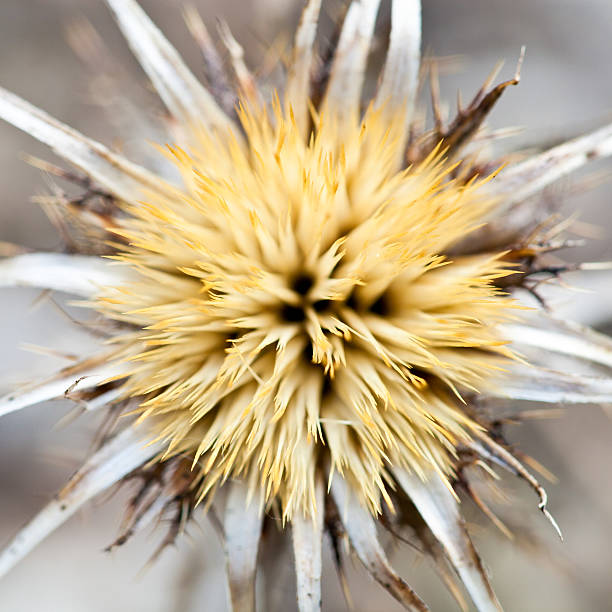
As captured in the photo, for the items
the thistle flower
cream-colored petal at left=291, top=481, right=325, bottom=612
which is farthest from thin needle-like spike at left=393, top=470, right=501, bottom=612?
cream-colored petal at left=291, top=481, right=325, bottom=612

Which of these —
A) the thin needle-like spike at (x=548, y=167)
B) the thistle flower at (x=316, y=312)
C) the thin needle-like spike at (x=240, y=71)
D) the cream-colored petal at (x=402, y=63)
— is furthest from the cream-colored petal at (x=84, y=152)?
the thin needle-like spike at (x=548, y=167)

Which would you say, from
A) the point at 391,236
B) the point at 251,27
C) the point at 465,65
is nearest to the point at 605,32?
the point at 465,65

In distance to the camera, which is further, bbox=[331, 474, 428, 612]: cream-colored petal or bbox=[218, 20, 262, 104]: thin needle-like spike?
bbox=[218, 20, 262, 104]: thin needle-like spike

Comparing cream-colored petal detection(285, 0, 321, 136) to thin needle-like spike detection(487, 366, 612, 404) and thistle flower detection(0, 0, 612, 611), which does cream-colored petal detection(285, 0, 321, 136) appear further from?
thin needle-like spike detection(487, 366, 612, 404)

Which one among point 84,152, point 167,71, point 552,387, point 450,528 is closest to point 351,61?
point 167,71

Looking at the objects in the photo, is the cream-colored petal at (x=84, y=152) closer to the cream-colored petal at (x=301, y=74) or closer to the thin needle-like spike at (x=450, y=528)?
the cream-colored petal at (x=301, y=74)

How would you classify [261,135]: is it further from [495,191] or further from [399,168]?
[495,191]

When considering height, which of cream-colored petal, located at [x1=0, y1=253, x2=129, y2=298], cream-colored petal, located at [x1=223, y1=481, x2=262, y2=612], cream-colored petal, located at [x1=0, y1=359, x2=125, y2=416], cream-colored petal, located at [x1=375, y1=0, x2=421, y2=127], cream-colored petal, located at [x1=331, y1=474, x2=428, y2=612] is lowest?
cream-colored petal, located at [x1=223, y1=481, x2=262, y2=612]
